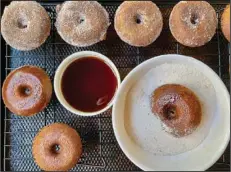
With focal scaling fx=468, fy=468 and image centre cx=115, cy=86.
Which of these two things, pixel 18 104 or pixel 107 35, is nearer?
pixel 18 104

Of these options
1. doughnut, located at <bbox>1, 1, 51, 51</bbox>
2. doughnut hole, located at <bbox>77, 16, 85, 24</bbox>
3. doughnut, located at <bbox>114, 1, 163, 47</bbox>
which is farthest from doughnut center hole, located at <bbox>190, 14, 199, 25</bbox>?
doughnut, located at <bbox>1, 1, 51, 51</bbox>

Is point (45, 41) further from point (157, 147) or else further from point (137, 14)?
point (157, 147)

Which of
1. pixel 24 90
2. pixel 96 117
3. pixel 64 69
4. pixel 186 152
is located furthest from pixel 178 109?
pixel 24 90

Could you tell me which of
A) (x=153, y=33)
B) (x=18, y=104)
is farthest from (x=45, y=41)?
(x=153, y=33)

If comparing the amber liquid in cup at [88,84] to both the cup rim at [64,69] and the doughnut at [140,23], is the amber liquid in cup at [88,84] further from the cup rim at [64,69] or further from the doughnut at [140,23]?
the doughnut at [140,23]

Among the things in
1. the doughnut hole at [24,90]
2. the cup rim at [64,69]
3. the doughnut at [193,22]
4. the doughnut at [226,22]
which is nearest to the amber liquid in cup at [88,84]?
the cup rim at [64,69]

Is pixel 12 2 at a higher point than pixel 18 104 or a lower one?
higher
